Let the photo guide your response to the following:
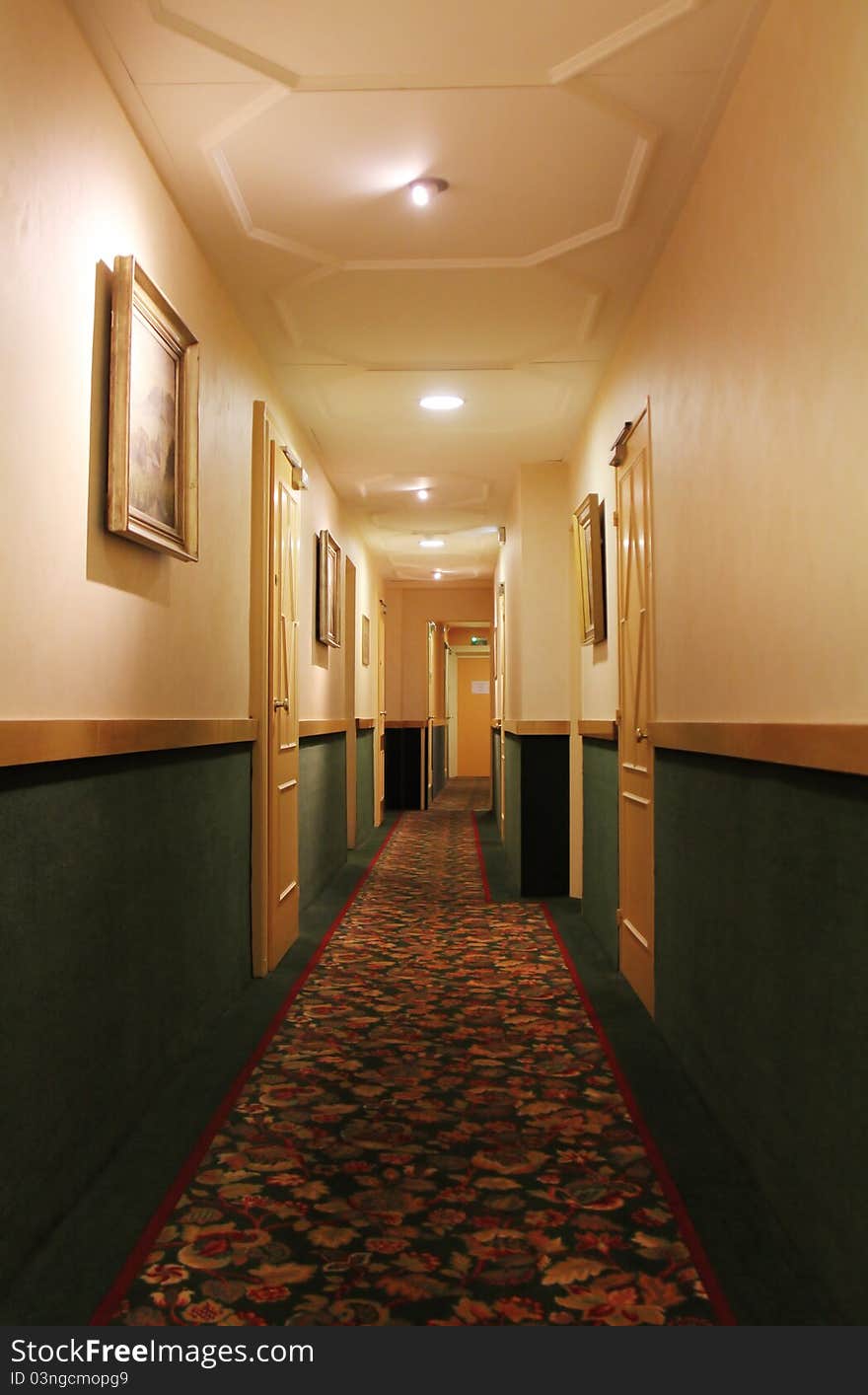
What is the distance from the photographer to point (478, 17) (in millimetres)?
2605

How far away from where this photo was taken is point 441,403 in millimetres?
5832

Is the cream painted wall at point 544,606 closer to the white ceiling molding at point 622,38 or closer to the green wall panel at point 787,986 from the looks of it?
the green wall panel at point 787,986

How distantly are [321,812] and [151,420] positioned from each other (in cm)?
429

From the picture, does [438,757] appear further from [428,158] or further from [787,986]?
[787,986]

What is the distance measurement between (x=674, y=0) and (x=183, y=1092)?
330 centimetres

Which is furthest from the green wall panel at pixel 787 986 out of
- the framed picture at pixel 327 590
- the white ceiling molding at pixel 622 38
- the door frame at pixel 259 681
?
the framed picture at pixel 327 590

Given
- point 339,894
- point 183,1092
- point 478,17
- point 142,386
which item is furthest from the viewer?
point 339,894

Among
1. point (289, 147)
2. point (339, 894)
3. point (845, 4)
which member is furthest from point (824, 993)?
point (339, 894)

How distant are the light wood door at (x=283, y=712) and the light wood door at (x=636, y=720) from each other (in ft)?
5.42

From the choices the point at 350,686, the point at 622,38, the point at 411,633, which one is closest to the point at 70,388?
the point at 622,38

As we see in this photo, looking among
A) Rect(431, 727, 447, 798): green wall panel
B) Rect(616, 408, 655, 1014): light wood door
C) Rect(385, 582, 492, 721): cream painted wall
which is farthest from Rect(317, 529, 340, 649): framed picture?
Rect(431, 727, 447, 798): green wall panel

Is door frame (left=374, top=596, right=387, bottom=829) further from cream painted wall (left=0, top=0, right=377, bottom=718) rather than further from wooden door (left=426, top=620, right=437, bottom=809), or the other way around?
cream painted wall (left=0, top=0, right=377, bottom=718)

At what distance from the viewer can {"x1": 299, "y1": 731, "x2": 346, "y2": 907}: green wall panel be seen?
629 centimetres

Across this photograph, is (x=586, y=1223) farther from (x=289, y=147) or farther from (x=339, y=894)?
(x=339, y=894)
